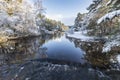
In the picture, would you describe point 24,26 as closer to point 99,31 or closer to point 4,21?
point 4,21

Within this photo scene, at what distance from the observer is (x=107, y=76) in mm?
12133

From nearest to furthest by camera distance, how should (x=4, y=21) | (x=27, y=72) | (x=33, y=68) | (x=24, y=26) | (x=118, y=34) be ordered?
(x=27, y=72) < (x=33, y=68) < (x=118, y=34) < (x=4, y=21) < (x=24, y=26)

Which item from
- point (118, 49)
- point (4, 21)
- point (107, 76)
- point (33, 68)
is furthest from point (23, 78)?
point (4, 21)

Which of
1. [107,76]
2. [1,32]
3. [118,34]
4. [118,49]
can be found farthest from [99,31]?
[107,76]

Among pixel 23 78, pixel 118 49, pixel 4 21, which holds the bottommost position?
pixel 23 78

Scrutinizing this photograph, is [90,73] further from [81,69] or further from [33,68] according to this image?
[33,68]

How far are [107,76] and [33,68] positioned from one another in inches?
260

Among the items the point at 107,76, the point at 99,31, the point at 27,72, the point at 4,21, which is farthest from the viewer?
the point at 4,21

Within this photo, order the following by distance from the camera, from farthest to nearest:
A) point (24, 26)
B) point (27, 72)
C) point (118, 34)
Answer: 1. point (24, 26)
2. point (118, 34)
3. point (27, 72)

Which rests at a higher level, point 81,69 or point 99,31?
point 99,31

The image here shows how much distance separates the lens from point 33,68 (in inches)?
577

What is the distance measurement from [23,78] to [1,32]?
102ft

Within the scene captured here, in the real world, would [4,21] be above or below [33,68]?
above

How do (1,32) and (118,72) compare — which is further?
(1,32)
